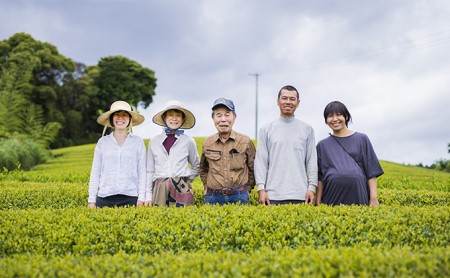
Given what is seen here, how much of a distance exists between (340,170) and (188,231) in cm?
232

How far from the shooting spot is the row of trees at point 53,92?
28.7m

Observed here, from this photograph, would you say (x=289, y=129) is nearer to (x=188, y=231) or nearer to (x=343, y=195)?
(x=343, y=195)

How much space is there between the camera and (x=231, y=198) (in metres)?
6.04

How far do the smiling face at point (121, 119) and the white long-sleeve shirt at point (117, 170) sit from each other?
219mm

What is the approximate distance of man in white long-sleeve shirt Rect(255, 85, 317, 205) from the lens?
5.79 meters

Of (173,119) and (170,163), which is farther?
(173,119)

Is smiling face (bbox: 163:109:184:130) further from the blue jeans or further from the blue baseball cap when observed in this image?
the blue jeans

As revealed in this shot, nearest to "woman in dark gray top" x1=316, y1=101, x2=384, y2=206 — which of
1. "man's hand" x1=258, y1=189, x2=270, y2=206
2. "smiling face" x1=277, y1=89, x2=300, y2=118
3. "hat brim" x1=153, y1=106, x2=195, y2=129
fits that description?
"smiling face" x1=277, y1=89, x2=300, y2=118

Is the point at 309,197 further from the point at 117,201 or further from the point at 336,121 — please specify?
the point at 117,201

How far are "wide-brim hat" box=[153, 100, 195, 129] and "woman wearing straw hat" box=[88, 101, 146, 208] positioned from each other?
442mm

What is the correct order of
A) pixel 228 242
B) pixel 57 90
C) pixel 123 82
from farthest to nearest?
pixel 123 82, pixel 57 90, pixel 228 242

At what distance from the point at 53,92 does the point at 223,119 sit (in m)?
35.8

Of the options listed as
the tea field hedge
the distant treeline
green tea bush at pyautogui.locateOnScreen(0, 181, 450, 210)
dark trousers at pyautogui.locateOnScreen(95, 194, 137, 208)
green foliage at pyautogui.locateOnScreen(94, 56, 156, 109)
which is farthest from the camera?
green foliage at pyautogui.locateOnScreen(94, 56, 156, 109)

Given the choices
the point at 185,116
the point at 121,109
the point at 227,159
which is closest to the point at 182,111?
the point at 185,116
